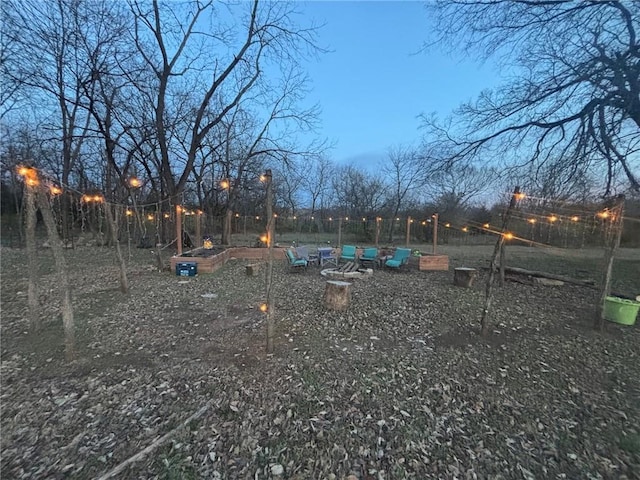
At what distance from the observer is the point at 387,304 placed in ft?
18.4

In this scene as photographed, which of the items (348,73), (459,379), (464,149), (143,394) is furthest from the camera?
(348,73)

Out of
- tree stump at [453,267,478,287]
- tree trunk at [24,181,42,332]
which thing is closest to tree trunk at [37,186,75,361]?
tree trunk at [24,181,42,332]

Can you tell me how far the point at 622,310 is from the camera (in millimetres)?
4590

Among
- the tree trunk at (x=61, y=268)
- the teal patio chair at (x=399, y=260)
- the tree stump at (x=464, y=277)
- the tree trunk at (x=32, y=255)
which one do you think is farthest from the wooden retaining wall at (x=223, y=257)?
the tree stump at (x=464, y=277)

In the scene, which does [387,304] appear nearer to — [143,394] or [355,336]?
[355,336]

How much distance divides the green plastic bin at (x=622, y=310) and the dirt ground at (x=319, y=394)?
15 centimetres

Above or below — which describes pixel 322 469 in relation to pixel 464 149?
below

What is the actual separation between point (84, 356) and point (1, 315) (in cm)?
277

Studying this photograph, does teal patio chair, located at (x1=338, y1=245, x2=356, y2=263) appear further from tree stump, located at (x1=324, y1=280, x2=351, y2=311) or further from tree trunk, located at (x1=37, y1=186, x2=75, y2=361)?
tree trunk, located at (x1=37, y1=186, x2=75, y2=361)

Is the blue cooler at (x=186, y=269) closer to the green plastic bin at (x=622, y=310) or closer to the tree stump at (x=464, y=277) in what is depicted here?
the tree stump at (x=464, y=277)

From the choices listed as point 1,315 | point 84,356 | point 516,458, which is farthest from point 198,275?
point 516,458

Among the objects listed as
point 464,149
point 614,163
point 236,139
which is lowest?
point 614,163

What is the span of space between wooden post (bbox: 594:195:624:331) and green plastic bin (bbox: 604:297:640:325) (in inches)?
15.2

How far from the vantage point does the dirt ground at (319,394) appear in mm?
1973
